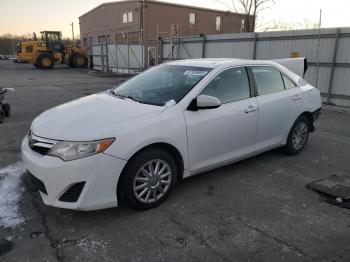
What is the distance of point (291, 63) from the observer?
247 inches

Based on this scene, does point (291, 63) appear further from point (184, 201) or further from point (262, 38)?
point (262, 38)

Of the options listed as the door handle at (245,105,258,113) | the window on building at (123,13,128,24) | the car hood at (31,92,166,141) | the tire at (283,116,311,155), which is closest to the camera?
the car hood at (31,92,166,141)

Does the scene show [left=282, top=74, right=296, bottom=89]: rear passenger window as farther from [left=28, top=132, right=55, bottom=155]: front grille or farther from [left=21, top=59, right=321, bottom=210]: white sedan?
[left=28, top=132, right=55, bottom=155]: front grille

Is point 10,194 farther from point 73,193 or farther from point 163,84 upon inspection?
point 163,84

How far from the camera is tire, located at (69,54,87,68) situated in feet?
99.8

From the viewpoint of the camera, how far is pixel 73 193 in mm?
2973

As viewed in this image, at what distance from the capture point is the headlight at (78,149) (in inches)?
115

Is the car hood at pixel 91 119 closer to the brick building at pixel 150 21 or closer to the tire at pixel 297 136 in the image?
the tire at pixel 297 136

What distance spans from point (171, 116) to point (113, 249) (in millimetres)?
1454

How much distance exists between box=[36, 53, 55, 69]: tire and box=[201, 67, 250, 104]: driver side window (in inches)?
1078

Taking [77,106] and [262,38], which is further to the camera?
[262,38]

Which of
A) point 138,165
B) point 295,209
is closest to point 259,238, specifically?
point 295,209

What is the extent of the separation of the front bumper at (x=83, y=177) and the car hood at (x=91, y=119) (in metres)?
0.23

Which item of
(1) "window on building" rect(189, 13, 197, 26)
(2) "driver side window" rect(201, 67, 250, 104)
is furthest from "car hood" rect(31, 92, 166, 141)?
(1) "window on building" rect(189, 13, 197, 26)
